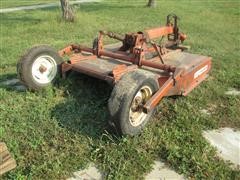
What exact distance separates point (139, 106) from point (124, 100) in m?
0.44

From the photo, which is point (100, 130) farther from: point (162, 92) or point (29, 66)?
point (29, 66)

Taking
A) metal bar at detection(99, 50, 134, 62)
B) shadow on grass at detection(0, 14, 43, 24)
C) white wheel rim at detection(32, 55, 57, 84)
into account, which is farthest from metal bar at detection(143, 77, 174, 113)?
shadow on grass at detection(0, 14, 43, 24)

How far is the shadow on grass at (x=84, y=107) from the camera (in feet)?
15.7

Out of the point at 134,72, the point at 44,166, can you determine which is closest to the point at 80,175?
the point at 44,166

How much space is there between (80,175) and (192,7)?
660 inches

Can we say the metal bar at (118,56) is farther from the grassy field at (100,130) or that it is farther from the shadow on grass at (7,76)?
the shadow on grass at (7,76)

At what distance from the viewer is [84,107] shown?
17.5ft

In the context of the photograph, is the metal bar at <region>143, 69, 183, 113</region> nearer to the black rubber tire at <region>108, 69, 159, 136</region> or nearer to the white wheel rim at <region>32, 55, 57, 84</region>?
the black rubber tire at <region>108, 69, 159, 136</region>

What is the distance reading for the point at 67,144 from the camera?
4.40 m

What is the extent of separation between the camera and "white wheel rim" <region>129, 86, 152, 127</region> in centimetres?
459

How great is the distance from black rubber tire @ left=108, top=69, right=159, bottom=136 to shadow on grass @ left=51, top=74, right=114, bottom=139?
0.18 meters

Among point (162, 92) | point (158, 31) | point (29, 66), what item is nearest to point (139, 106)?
point (162, 92)

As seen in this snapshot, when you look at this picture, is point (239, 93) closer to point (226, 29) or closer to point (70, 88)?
point (70, 88)

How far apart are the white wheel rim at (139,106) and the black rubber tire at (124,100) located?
113mm
